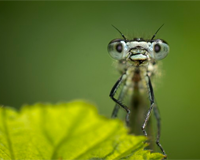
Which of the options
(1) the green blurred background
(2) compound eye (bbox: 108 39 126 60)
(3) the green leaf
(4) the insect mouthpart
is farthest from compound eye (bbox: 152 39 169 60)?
(1) the green blurred background

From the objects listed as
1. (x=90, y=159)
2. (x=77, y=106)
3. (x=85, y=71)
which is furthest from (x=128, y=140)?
(x=85, y=71)

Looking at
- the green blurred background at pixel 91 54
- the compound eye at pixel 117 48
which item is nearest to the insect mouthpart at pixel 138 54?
the compound eye at pixel 117 48

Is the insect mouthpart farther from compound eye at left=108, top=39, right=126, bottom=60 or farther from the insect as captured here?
compound eye at left=108, top=39, right=126, bottom=60

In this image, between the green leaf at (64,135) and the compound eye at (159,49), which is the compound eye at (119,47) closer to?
the compound eye at (159,49)

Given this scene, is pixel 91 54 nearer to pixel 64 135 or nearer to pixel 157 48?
pixel 157 48

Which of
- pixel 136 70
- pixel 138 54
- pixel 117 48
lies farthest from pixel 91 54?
pixel 138 54

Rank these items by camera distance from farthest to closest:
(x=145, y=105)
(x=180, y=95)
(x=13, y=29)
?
(x=13, y=29) < (x=180, y=95) < (x=145, y=105)

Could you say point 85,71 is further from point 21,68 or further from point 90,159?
point 90,159
